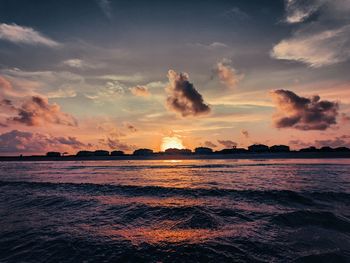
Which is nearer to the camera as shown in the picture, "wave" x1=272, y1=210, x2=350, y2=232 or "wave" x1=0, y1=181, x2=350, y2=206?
"wave" x1=272, y1=210, x2=350, y2=232

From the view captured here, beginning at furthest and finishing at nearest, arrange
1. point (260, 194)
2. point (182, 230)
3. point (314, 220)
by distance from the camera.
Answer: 1. point (260, 194)
2. point (314, 220)
3. point (182, 230)

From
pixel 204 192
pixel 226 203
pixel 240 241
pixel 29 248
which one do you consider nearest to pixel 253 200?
pixel 226 203

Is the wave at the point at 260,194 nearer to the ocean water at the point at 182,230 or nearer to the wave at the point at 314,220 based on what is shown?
the ocean water at the point at 182,230

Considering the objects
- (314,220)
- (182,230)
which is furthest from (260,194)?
(182,230)

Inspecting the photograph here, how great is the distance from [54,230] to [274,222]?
933 centimetres

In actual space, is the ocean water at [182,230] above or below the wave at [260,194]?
below

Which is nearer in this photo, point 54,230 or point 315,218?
point 54,230

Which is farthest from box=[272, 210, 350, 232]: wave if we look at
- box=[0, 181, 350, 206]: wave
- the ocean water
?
box=[0, 181, 350, 206]: wave

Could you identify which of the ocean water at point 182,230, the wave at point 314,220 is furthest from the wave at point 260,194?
the wave at point 314,220

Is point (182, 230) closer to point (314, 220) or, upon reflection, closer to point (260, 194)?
point (314, 220)

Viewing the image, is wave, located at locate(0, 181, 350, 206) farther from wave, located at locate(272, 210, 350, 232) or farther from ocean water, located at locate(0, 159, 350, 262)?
wave, located at locate(272, 210, 350, 232)

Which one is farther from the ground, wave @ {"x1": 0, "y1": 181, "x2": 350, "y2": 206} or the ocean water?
A: wave @ {"x1": 0, "y1": 181, "x2": 350, "y2": 206}

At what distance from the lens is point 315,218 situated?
451 inches

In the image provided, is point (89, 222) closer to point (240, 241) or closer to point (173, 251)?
point (173, 251)
